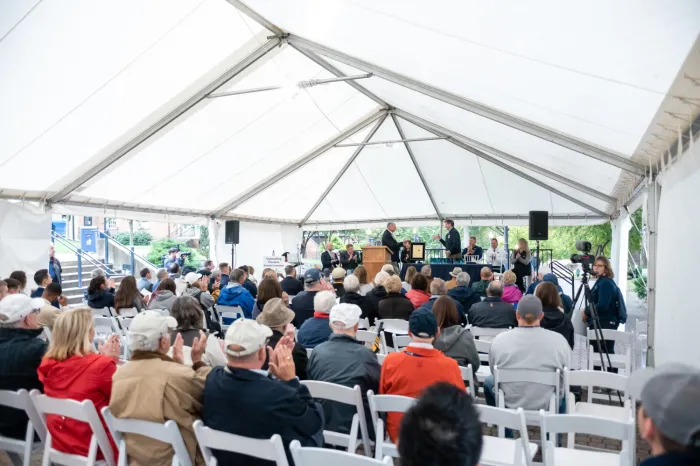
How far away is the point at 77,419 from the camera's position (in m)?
2.54

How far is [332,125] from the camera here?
1208cm

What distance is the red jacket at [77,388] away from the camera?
2.64 meters

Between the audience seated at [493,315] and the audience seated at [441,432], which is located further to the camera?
the audience seated at [493,315]

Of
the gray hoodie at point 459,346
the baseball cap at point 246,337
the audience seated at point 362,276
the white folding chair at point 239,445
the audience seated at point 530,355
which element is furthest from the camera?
the audience seated at point 362,276

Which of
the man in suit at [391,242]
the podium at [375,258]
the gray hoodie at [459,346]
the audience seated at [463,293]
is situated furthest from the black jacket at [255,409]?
the man in suit at [391,242]

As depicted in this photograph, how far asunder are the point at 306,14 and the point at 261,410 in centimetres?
525

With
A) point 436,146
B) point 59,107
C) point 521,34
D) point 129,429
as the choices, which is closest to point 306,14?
point 521,34

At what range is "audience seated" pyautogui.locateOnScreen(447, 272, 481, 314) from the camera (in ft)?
20.4

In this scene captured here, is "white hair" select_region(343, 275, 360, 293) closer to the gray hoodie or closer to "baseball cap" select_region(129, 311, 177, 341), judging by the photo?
the gray hoodie

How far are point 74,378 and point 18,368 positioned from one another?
61 centimetres

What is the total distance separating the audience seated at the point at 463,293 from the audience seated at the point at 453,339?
226 centimetres

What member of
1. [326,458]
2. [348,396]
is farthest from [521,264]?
[326,458]

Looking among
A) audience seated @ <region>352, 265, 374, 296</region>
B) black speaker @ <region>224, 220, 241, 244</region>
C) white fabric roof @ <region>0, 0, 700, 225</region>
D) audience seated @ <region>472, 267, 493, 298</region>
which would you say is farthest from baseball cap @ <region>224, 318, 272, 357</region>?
black speaker @ <region>224, 220, 241, 244</region>

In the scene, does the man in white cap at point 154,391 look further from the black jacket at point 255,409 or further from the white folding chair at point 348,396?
the white folding chair at point 348,396
